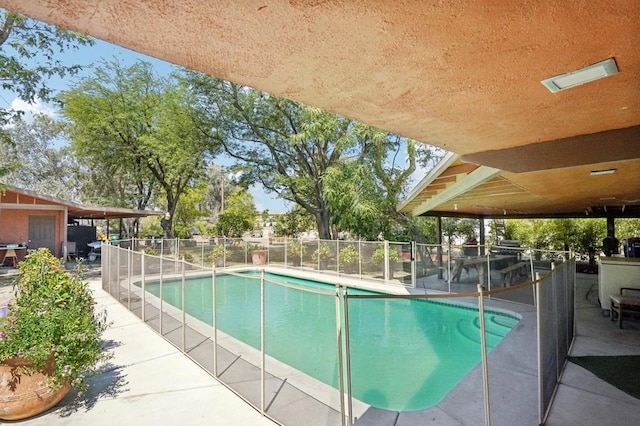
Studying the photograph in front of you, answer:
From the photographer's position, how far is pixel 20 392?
3.09m

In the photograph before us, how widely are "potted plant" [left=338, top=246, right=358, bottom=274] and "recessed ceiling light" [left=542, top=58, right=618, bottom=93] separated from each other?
31.7 feet

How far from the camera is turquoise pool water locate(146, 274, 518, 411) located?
4.55 metres

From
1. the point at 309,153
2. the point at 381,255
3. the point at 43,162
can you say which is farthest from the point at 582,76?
the point at 43,162

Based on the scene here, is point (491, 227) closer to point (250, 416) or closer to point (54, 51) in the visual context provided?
point (250, 416)

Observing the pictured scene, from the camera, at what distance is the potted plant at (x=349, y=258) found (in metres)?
11.5

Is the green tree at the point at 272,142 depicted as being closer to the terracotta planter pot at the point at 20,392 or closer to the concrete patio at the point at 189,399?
the concrete patio at the point at 189,399

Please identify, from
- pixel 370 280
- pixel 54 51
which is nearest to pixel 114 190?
pixel 54 51

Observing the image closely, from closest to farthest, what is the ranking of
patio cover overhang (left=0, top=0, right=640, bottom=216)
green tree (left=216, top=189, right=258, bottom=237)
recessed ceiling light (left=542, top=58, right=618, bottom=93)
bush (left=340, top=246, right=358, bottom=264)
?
patio cover overhang (left=0, top=0, right=640, bottom=216) < recessed ceiling light (left=542, top=58, right=618, bottom=93) < bush (left=340, top=246, right=358, bottom=264) < green tree (left=216, top=189, right=258, bottom=237)

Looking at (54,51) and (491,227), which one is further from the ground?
(54,51)

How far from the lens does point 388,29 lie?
4.73ft

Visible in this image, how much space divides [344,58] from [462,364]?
5.41m

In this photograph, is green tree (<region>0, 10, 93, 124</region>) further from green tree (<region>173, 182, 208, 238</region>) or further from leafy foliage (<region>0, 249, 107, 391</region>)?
green tree (<region>173, 182, 208, 238</region>)

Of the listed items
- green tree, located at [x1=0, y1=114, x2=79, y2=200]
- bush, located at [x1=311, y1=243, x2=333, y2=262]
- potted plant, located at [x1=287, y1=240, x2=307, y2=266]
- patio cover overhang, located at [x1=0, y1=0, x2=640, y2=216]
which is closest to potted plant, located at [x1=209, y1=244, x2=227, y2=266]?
potted plant, located at [x1=287, y1=240, x2=307, y2=266]

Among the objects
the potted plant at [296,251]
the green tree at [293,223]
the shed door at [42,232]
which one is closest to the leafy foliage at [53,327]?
the potted plant at [296,251]
